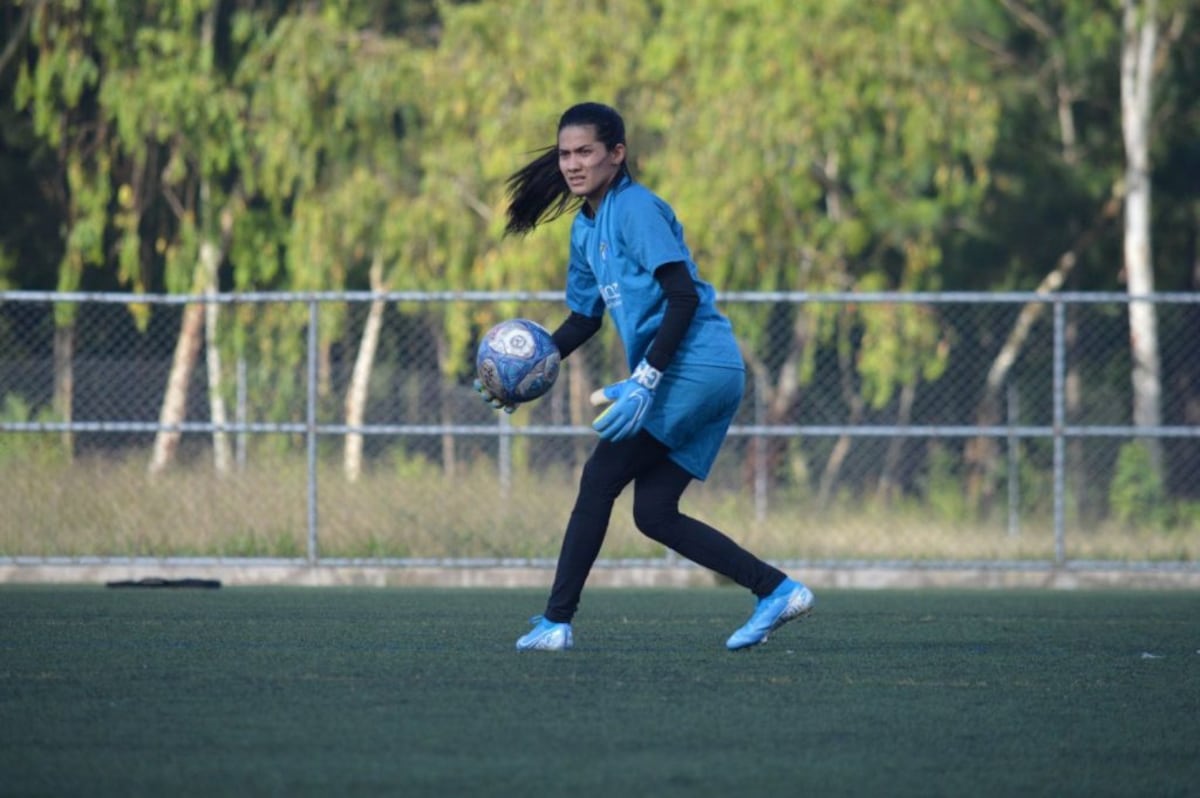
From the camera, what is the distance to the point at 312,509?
1316cm

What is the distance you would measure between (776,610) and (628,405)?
981mm

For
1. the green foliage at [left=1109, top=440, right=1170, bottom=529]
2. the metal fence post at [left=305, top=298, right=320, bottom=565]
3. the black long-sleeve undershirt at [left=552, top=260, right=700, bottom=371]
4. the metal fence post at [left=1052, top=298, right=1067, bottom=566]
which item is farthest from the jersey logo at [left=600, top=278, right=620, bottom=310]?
the green foliage at [left=1109, top=440, right=1170, bottom=529]

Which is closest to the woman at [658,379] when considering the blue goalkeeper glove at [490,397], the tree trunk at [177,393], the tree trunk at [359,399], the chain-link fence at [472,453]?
the blue goalkeeper glove at [490,397]

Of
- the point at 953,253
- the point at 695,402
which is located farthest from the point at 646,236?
the point at 953,253

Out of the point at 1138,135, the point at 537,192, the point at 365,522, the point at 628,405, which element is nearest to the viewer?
the point at 628,405

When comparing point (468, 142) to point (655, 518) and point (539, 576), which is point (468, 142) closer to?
point (539, 576)

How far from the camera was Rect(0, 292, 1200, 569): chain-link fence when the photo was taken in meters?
13.4

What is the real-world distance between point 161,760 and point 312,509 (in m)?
8.53

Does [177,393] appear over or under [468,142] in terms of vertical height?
under

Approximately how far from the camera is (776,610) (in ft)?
23.6

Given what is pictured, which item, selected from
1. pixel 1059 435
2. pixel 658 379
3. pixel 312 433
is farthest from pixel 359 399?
pixel 658 379

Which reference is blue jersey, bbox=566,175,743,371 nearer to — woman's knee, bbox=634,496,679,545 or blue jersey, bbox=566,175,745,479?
blue jersey, bbox=566,175,745,479

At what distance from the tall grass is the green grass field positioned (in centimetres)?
446

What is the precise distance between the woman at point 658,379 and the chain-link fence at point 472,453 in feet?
16.8
